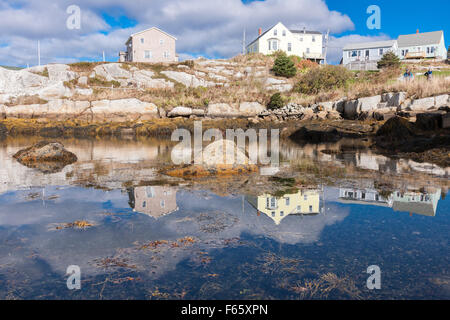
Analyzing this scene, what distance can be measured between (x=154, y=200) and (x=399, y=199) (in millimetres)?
4358

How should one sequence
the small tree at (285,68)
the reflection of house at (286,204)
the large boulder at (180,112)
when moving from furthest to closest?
the small tree at (285,68) < the large boulder at (180,112) < the reflection of house at (286,204)

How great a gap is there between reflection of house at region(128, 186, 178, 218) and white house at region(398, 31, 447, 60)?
7454 centimetres

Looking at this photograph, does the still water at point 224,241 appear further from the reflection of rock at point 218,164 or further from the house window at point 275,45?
the house window at point 275,45

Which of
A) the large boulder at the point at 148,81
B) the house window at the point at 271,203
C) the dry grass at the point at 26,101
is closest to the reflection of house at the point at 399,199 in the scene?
the house window at the point at 271,203

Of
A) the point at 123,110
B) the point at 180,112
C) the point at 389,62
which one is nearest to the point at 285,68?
the point at 389,62

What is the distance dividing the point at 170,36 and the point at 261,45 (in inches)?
719

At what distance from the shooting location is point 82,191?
6.68 metres

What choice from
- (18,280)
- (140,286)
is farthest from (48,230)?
(140,286)

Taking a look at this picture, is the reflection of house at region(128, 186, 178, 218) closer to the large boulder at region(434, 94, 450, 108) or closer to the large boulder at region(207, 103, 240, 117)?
the large boulder at region(434, 94, 450, 108)

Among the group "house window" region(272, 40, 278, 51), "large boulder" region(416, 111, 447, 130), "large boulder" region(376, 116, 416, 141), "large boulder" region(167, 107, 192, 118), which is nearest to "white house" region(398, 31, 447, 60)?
"house window" region(272, 40, 278, 51)

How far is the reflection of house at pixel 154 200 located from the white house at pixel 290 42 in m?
61.1

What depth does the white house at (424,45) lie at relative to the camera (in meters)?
68.7

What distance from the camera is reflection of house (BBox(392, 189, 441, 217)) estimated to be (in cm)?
509

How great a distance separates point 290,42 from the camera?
6481 centimetres
